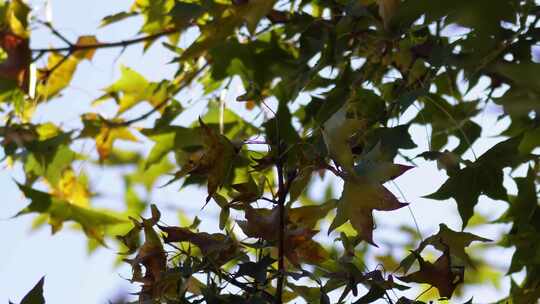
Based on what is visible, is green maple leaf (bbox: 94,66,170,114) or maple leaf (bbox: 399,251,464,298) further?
green maple leaf (bbox: 94,66,170,114)

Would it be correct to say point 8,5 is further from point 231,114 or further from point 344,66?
point 344,66

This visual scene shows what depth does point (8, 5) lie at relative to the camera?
1448 mm

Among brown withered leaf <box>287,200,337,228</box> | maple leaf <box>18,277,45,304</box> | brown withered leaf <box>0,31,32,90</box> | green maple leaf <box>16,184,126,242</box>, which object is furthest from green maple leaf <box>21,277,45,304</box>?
green maple leaf <box>16,184,126,242</box>

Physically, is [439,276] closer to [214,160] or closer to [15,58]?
[214,160]

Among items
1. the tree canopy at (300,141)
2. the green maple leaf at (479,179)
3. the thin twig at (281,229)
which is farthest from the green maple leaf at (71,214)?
the thin twig at (281,229)

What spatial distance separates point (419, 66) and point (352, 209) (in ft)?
1.49

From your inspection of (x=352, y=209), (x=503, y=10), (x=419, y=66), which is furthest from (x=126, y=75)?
(x=503, y=10)

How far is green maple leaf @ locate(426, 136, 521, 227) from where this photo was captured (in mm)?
895

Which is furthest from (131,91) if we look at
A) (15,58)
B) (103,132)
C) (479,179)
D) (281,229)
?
(281,229)

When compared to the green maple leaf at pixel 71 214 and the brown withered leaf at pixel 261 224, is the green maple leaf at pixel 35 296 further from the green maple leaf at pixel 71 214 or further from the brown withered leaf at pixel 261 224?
the green maple leaf at pixel 71 214

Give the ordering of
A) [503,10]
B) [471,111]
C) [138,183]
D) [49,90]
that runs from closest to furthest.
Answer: [503,10]
[471,111]
[49,90]
[138,183]

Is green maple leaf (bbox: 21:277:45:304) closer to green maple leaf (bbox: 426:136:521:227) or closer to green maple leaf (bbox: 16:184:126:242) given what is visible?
green maple leaf (bbox: 426:136:521:227)

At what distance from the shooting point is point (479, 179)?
912mm

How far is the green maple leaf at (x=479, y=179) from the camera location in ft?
2.94
